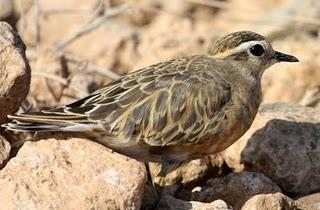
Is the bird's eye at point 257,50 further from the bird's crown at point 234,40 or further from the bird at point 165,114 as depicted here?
the bird at point 165,114

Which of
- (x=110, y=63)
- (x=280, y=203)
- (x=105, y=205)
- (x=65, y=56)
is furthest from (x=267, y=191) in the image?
(x=110, y=63)

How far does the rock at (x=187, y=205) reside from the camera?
6.51 m

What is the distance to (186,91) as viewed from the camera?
702 centimetres

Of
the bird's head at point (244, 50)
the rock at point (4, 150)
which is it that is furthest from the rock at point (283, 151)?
the rock at point (4, 150)

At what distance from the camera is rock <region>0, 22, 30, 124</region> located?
6766mm

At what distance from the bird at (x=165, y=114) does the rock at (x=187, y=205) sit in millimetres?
386

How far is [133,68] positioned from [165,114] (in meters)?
3.93

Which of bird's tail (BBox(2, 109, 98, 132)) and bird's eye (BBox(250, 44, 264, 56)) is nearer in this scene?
bird's tail (BBox(2, 109, 98, 132))

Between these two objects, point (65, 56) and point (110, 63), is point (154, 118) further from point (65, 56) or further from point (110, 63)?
point (110, 63)

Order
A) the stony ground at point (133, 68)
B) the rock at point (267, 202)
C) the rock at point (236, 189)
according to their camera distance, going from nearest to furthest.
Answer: the stony ground at point (133, 68) → the rock at point (267, 202) → the rock at point (236, 189)

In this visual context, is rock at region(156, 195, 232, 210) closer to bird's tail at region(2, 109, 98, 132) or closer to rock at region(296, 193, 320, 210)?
bird's tail at region(2, 109, 98, 132)

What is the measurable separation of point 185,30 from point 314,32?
168 centimetres

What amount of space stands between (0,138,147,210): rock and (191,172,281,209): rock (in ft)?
3.47

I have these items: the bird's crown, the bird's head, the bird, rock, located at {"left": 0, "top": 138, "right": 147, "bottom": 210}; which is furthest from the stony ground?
the bird's crown
